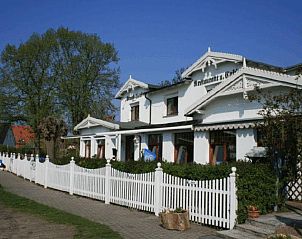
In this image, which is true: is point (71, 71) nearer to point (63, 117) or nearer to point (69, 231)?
point (63, 117)

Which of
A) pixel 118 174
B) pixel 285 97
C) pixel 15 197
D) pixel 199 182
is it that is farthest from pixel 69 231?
pixel 15 197

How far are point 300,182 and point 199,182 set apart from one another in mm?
3956

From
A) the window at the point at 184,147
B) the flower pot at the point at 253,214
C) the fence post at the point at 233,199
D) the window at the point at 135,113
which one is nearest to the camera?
the fence post at the point at 233,199

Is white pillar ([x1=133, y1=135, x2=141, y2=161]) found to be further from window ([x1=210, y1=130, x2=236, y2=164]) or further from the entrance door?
window ([x1=210, y1=130, x2=236, y2=164])

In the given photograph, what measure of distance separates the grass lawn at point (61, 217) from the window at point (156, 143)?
9195 millimetres

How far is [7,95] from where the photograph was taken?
4438cm

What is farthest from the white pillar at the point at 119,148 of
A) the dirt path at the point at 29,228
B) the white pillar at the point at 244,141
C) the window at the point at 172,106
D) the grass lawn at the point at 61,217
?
the dirt path at the point at 29,228

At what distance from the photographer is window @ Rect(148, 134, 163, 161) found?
22688 millimetres

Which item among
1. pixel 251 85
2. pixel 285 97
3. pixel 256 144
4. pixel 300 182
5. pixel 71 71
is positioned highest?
pixel 71 71

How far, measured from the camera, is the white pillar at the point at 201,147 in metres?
17.2

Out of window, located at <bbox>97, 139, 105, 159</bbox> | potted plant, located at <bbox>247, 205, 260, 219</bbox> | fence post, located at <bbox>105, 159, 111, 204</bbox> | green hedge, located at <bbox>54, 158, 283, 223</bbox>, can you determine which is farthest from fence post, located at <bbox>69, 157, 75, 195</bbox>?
window, located at <bbox>97, 139, 105, 159</bbox>

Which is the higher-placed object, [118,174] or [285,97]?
[285,97]

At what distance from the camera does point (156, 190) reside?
38.1 ft

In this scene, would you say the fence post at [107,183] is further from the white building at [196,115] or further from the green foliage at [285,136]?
the green foliage at [285,136]
